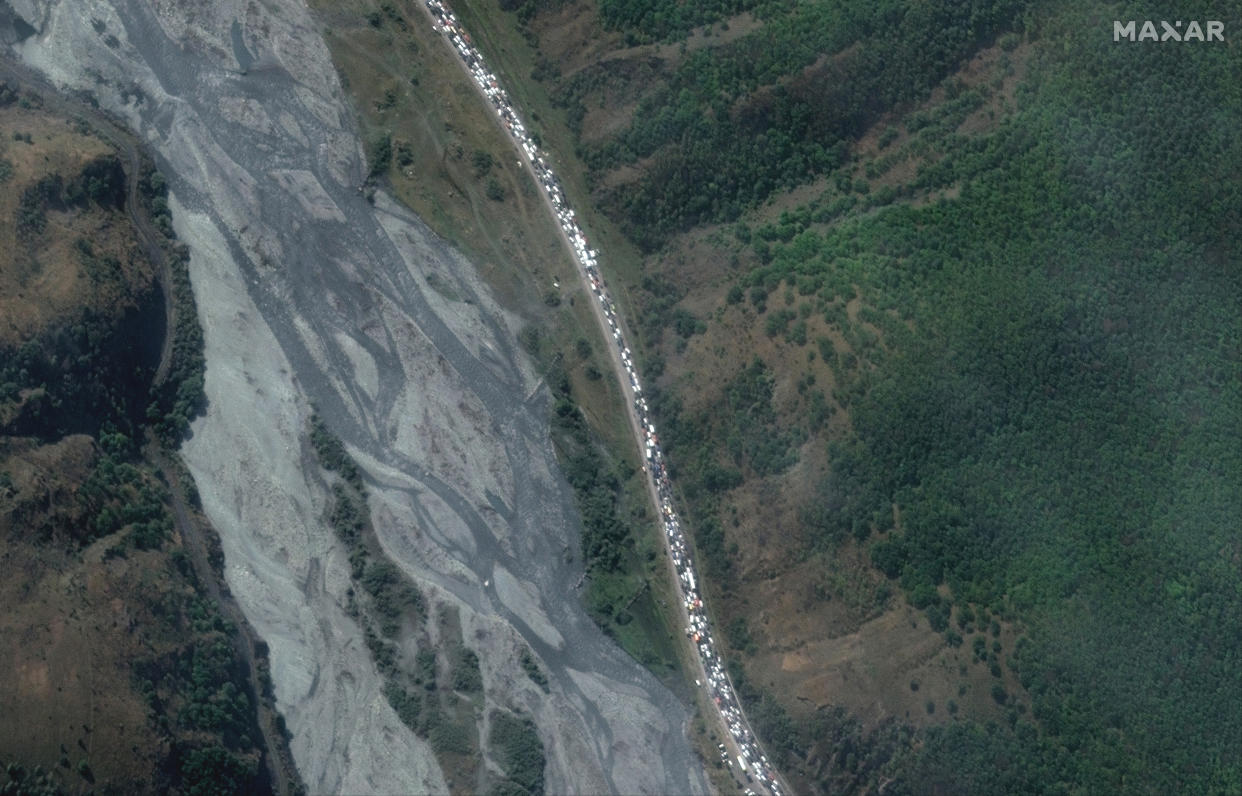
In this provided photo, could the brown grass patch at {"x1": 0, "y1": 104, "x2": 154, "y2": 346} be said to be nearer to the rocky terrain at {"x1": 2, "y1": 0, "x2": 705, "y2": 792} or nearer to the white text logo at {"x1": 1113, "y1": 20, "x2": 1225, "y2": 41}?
the rocky terrain at {"x1": 2, "y1": 0, "x2": 705, "y2": 792}

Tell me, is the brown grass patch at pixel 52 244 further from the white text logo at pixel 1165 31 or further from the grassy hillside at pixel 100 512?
the white text logo at pixel 1165 31

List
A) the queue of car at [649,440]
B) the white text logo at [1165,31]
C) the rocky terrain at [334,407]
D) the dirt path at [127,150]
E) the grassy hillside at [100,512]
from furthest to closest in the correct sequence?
the white text logo at [1165,31] < the dirt path at [127,150] < the queue of car at [649,440] < the rocky terrain at [334,407] < the grassy hillside at [100,512]

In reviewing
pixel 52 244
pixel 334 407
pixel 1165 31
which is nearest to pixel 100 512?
pixel 334 407

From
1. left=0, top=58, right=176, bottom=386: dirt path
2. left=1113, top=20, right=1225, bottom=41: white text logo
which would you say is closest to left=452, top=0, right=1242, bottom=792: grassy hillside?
left=1113, top=20, right=1225, bottom=41: white text logo

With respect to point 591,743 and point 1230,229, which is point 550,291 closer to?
point 591,743

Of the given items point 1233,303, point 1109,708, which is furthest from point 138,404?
point 1233,303

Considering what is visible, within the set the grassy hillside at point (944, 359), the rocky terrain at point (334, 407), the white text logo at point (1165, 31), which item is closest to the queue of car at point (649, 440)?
the grassy hillside at point (944, 359)

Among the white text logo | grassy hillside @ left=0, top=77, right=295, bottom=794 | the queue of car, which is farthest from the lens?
the white text logo
